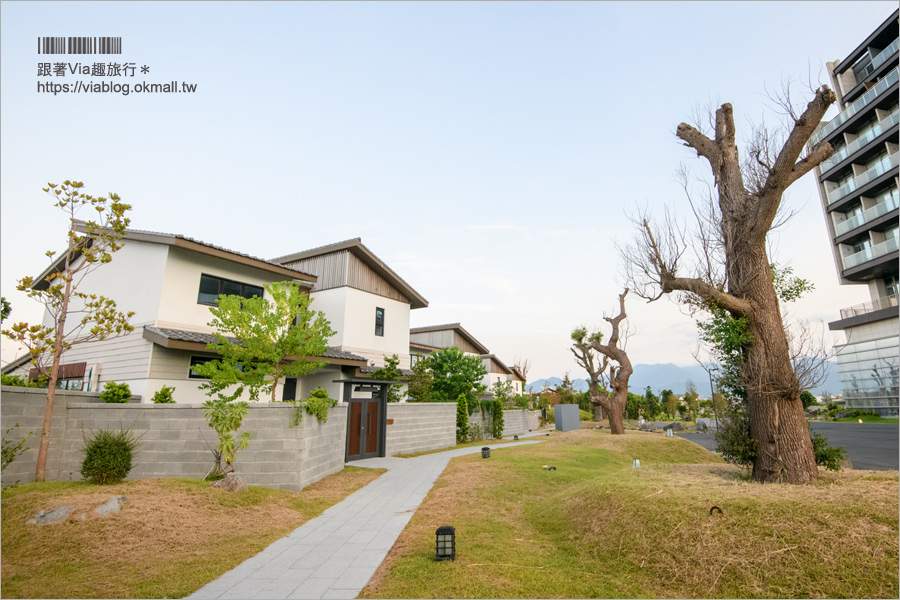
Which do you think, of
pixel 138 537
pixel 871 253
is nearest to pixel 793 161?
pixel 138 537

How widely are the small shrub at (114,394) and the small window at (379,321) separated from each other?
12520mm

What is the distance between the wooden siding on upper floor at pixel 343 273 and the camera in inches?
884

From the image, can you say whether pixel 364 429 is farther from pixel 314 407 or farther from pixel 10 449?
pixel 10 449

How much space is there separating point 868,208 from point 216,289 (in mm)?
46095

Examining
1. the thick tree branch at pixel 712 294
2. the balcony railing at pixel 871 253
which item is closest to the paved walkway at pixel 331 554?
the thick tree branch at pixel 712 294

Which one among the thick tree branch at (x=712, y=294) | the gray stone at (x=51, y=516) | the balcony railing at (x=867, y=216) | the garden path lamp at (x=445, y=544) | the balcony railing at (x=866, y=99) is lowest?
the garden path lamp at (x=445, y=544)

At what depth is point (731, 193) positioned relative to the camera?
30.2 ft

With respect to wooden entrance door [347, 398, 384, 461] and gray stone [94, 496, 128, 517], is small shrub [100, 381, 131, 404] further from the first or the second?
wooden entrance door [347, 398, 384, 461]

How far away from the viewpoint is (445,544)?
19.8 feet

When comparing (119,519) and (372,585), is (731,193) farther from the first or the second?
(119,519)

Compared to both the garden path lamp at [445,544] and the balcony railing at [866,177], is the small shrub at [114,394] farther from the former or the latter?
the balcony railing at [866,177]

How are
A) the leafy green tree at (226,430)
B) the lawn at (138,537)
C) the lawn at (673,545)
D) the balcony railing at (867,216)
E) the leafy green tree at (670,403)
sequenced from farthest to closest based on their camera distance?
the leafy green tree at (670,403) < the balcony railing at (867,216) < the leafy green tree at (226,430) < the lawn at (138,537) < the lawn at (673,545)

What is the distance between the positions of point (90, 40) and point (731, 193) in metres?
13.0

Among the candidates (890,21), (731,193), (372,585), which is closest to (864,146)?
(890,21)
